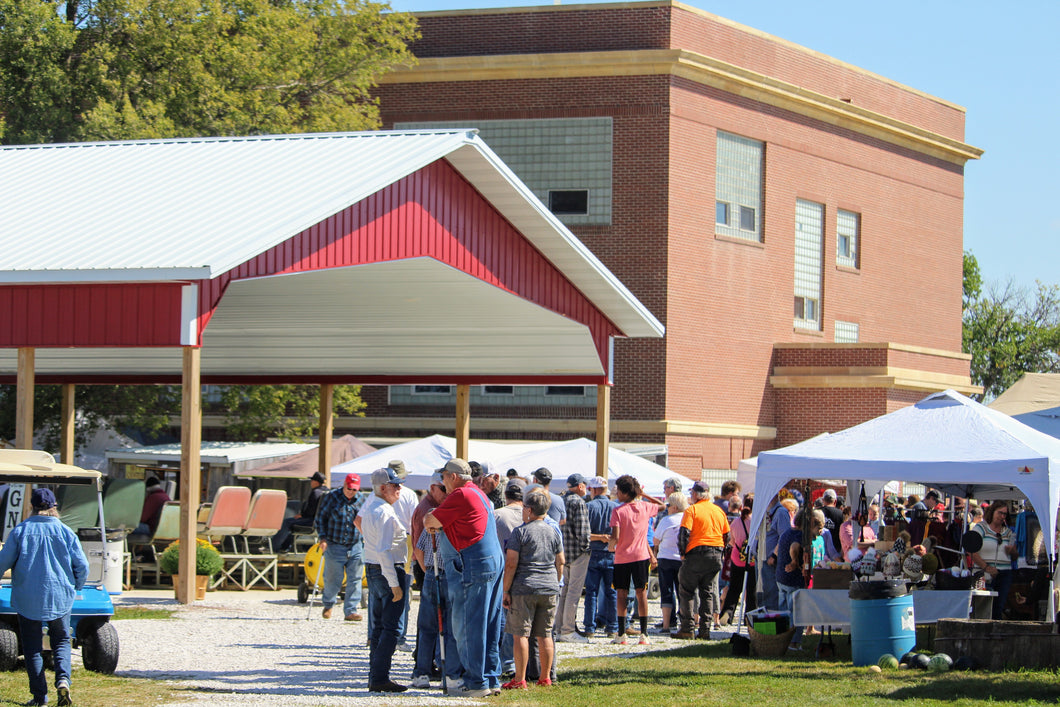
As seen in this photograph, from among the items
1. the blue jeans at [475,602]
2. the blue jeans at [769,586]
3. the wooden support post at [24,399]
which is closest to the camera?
the blue jeans at [475,602]

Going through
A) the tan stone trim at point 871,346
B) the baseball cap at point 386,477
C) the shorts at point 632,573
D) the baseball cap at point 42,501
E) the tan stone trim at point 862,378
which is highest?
the tan stone trim at point 871,346

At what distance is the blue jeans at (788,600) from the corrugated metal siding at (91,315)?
7204 mm

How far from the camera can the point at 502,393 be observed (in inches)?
1443

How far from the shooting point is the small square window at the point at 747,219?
3712 cm

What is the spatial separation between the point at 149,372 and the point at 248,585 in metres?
7.45

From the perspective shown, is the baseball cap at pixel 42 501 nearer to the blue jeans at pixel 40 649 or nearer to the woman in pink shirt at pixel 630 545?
the blue jeans at pixel 40 649

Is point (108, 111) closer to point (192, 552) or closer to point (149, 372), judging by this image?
point (149, 372)

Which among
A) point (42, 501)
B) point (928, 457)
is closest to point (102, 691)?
point (42, 501)

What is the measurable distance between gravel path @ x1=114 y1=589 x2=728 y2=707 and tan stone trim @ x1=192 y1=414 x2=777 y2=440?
17.3 meters

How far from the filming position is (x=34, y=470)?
12.3m

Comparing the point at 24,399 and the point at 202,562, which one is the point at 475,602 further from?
the point at 202,562

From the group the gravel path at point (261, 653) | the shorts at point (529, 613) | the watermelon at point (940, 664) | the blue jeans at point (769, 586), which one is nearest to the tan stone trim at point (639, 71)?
the gravel path at point (261, 653)

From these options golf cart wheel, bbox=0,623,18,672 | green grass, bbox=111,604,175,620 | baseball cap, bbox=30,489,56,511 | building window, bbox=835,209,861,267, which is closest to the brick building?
building window, bbox=835,209,861,267

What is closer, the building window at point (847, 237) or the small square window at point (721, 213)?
the small square window at point (721, 213)
